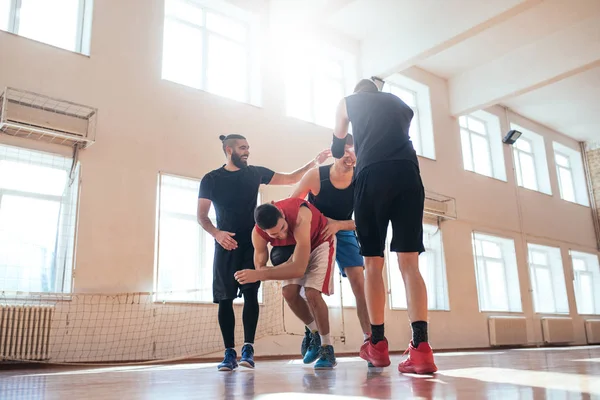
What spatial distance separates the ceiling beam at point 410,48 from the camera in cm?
647

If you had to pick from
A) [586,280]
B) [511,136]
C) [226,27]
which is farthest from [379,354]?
[586,280]

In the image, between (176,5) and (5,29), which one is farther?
(176,5)

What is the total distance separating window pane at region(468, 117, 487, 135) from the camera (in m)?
10.5

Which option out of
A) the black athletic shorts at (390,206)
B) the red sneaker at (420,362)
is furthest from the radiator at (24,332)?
the red sneaker at (420,362)

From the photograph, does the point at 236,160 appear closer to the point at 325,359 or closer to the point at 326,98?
the point at 325,359

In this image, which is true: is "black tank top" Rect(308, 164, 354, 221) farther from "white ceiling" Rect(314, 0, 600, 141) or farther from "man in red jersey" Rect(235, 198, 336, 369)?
"white ceiling" Rect(314, 0, 600, 141)

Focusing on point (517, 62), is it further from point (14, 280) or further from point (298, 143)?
point (14, 280)

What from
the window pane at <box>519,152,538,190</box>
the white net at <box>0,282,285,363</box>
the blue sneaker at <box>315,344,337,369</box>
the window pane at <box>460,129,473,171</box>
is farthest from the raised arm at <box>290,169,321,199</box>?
the window pane at <box>519,152,538,190</box>

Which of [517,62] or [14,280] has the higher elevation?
[517,62]

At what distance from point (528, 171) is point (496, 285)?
3160mm

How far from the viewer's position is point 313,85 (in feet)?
26.2

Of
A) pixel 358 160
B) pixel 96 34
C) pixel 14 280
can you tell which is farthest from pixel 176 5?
pixel 358 160

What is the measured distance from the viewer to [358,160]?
249 cm

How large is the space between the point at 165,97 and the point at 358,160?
13.1 ft
